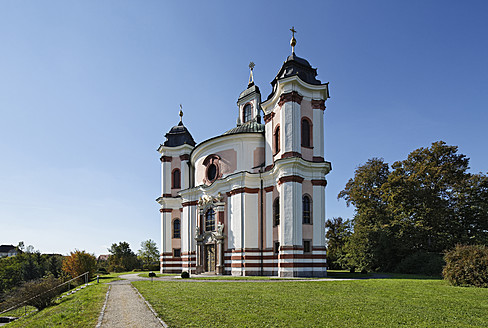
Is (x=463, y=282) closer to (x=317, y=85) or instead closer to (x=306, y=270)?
(x=306, y=270)

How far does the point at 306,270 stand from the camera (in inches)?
1046

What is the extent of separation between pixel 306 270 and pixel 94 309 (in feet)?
56.9

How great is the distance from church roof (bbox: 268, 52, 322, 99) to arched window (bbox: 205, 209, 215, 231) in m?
12.2

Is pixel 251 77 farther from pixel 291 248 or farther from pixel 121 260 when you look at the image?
pixel 121 260

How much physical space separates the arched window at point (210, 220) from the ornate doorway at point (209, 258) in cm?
170

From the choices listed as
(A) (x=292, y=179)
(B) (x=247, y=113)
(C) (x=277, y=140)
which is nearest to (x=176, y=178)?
(B) (x=247, y=113)

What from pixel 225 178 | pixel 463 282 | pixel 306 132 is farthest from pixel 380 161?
Result: pixel 463 282

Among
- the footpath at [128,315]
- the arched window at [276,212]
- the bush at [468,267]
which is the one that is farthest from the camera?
the arched window at [276,212]

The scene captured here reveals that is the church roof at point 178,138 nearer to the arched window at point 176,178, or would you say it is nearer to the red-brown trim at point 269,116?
the arched window at point 176,178

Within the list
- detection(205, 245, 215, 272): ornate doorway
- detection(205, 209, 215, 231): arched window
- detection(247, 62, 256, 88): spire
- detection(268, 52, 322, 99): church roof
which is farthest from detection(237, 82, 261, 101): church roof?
detection(205, 245, 215, 272): ornate doorway

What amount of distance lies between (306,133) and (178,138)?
66.1ft

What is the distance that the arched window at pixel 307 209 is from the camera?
28.0 metres

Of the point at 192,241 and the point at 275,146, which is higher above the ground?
the point at 275,146

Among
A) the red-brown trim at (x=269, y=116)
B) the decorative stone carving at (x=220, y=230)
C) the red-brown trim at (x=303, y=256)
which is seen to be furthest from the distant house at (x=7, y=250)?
the red-brown trim at (x=303, y=256)
